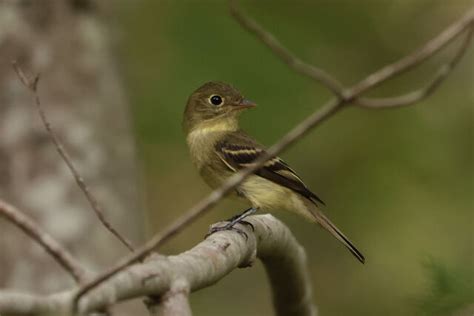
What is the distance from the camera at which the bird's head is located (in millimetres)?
6531

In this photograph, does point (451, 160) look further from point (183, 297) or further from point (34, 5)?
point (183, 297)

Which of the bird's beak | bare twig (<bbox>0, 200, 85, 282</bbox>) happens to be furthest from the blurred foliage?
the bird's beak

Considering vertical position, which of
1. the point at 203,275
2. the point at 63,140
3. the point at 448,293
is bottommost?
the point at 203,275

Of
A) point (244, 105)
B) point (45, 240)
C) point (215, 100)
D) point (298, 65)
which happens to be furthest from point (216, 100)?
point (45, 240)

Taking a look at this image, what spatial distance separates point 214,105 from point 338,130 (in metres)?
2.83

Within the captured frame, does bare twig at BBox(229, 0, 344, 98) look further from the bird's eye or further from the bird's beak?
the bird's eye

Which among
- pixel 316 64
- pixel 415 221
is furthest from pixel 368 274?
pixel 316 64

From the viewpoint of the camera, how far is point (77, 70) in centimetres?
755

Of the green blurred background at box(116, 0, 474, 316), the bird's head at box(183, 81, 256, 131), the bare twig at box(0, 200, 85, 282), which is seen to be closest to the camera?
Answer: the bare twig at box(0, 200, 85, 282)

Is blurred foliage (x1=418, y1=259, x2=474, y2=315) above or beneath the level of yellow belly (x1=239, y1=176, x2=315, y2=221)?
beneath

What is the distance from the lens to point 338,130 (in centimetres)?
926

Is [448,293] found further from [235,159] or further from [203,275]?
[235,159]

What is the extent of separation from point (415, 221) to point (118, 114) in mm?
2703

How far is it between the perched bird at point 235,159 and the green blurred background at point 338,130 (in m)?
1.73
